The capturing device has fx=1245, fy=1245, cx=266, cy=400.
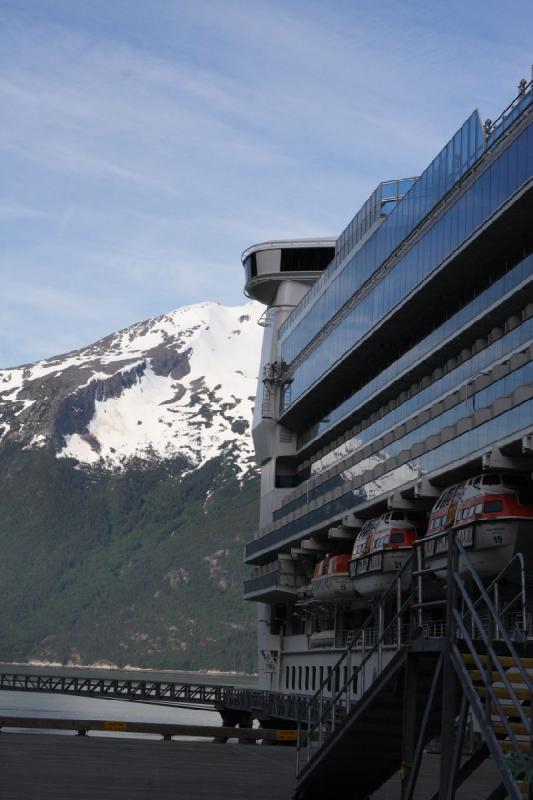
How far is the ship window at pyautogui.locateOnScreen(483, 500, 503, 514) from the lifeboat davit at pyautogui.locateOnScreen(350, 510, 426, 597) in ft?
37.4

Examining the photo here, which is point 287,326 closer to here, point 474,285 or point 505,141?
point 474,285

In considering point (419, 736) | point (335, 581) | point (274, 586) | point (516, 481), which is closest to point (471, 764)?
point (419, 736)

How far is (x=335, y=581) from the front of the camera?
230ft

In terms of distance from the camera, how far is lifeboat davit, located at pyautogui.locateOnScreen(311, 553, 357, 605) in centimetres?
6956

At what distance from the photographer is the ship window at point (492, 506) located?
46.3 meters

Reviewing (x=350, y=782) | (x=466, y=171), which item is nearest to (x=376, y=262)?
(x=466, y=171)

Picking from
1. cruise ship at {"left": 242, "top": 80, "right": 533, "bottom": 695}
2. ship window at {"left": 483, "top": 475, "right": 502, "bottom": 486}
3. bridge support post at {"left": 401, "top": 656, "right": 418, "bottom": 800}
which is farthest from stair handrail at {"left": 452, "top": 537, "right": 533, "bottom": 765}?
ship window at {"left": 483, "top": 475, "right": 502, "bottom": 486}

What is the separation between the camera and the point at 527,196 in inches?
1906

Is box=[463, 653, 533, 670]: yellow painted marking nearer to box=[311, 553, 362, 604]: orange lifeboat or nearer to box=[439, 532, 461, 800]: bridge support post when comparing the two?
box=[439, 532, 461, 800]: bridge support post

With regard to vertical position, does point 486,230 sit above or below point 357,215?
below

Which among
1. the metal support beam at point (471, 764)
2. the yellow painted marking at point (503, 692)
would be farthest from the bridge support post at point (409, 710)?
the yellow painted marking at point (503, 692)

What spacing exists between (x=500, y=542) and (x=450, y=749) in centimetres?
2846

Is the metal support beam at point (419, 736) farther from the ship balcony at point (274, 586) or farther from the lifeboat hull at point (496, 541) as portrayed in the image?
the ship balcony at point (274, 586)

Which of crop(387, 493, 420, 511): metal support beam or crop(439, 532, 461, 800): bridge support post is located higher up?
crop(387, 493, 420, 511): metal support beam
